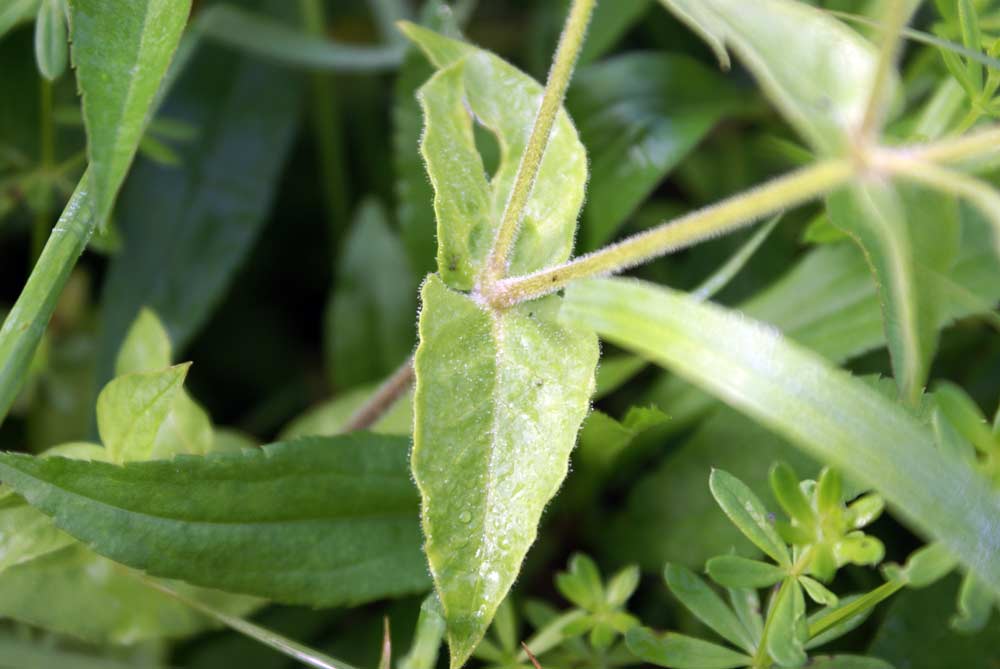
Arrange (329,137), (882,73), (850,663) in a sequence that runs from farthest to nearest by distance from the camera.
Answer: (329,137)
(850,663)
(882,73)

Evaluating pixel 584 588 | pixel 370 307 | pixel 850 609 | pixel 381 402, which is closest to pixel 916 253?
pixel 850 609

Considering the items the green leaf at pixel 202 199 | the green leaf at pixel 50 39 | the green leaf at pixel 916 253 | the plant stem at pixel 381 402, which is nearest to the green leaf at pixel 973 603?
the green leaf at pixel 916 253

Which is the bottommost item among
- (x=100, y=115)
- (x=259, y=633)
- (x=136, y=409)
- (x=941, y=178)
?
(x=259, y=633)

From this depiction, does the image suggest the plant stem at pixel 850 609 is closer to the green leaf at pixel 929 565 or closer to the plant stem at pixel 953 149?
the green leaf at pixel 929 565

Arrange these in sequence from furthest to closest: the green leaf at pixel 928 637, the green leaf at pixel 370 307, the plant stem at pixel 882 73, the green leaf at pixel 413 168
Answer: the green leaf at pixel 370 307, the green leaf at pixel 413 168, the green leaf at pixel 928 637, the plant stem at pixel 882 73

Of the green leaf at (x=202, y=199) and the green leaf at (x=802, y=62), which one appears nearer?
the green leaf at (x=802, y=62)

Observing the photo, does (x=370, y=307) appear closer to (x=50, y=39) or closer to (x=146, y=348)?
(x=146, y=348)

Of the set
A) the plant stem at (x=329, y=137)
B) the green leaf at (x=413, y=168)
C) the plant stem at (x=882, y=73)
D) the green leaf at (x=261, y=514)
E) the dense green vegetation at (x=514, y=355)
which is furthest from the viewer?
the plant stem at (x=329, y=137)
